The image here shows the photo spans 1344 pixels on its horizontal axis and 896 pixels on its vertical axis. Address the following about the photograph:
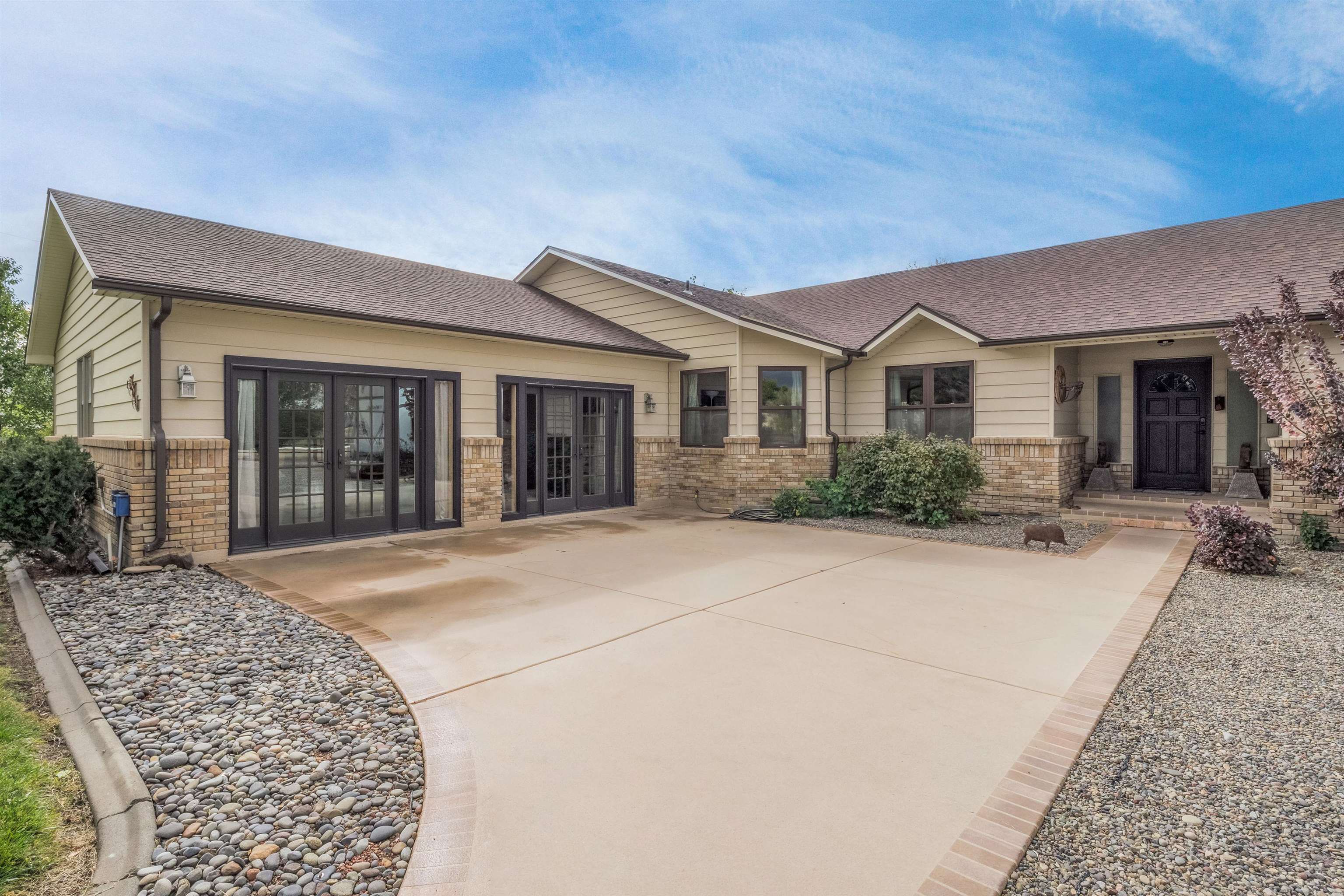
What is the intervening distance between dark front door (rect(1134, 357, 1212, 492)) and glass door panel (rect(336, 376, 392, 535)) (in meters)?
12.5

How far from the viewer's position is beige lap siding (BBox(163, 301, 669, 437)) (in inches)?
274

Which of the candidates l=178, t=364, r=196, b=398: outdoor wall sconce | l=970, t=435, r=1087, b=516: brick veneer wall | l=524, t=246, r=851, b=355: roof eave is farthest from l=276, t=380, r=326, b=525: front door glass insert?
l=970, t=435, r=1087, b=516: brick veneer wall

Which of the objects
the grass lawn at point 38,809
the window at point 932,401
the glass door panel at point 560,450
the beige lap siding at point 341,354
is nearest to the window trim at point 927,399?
the window at point 932,401

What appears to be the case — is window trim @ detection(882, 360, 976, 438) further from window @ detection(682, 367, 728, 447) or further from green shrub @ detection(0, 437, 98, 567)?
green shrub @ detection(0, 437, 98, 567)

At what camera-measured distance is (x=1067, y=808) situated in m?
2.55

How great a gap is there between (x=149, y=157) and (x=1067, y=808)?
23090 mm

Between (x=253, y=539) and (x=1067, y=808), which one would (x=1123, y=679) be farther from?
(x=253, y=539)

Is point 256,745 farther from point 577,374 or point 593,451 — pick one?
point 593,451

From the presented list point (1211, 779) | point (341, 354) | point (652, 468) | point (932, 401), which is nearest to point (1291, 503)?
point (932, 401)

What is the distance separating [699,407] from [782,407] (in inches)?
62.9

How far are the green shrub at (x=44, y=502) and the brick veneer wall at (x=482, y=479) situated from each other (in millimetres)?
4078

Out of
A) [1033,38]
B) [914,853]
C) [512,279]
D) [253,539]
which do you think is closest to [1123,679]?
[914,853]

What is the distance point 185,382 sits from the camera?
22.5ft

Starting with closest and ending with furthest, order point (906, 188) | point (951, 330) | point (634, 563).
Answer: point (634, 563)
point (951, 330)
point (906, 188)
